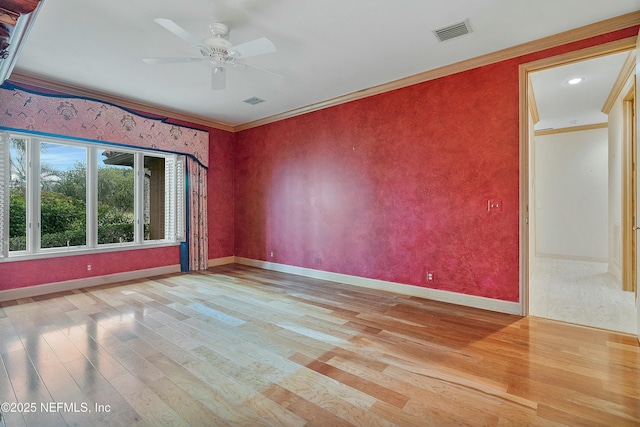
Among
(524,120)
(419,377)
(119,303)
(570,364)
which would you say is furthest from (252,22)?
(570,364)

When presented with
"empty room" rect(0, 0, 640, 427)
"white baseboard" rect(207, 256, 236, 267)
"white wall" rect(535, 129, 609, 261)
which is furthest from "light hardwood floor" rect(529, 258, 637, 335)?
"white baseboard" rect(207, 256, 236, 267)

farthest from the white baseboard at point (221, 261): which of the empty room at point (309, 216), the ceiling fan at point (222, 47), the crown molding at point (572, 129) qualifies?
the crown molding at point (572, 129)

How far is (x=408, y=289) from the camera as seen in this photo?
4129mm

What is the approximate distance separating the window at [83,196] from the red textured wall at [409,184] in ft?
6.15

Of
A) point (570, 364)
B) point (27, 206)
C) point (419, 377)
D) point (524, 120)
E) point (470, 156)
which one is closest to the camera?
point (419, 377)

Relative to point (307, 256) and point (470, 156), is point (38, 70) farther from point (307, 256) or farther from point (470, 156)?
point (470, 156)

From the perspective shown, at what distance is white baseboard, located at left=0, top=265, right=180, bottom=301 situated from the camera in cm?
398

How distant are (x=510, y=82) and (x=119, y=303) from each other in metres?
5.29

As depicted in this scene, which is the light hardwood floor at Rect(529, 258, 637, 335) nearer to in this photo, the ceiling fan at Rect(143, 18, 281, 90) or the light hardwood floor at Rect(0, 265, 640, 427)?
the light hardwood floor at Rect(0, 265, 640, 427)

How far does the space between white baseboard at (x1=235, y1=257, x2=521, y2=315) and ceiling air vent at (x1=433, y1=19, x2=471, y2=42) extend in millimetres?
2869

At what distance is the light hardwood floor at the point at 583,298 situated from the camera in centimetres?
315

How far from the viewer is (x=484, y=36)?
306 cm

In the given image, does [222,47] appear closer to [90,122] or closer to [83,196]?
[90,122]

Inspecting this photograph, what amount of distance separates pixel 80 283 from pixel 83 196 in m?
1.32
